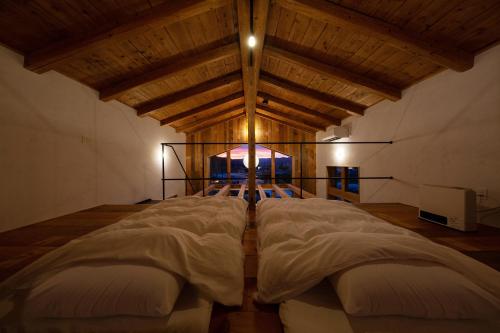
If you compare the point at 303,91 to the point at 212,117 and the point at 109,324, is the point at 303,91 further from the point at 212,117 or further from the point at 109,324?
the point at 109,324

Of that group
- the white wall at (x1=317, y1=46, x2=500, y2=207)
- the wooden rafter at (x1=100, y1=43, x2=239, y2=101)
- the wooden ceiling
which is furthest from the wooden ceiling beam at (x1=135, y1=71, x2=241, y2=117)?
the white wall at (x1=317, y1=46, x2=500, y2=207)

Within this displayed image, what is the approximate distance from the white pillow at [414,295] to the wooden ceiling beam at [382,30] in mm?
2129

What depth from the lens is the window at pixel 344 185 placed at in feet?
15.5

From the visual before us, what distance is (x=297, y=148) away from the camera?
22.3 feet

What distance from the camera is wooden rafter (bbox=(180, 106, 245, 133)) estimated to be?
6097 mm

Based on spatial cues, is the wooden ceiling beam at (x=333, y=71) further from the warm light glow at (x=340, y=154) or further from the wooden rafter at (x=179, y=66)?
the warm light glow at (x=340, y=154)

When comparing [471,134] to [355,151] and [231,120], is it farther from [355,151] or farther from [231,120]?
[231,120]

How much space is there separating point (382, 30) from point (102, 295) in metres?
2.81

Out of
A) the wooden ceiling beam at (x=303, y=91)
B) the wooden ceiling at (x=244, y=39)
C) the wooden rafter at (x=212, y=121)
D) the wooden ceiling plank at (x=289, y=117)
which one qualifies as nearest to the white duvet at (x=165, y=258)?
the wooden ceiling at (x=244, y=39)

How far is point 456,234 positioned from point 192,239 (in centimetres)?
221

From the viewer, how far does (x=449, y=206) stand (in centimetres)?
185

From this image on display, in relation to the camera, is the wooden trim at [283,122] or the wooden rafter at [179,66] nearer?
the wooden rafter at [179,66]

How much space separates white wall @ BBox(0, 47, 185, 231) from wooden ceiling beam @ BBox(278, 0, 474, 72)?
277cm

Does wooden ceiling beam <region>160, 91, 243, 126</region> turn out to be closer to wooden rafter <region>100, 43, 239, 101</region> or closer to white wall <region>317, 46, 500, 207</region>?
wooden rafter <region>100, 43, 239, 101</region>
